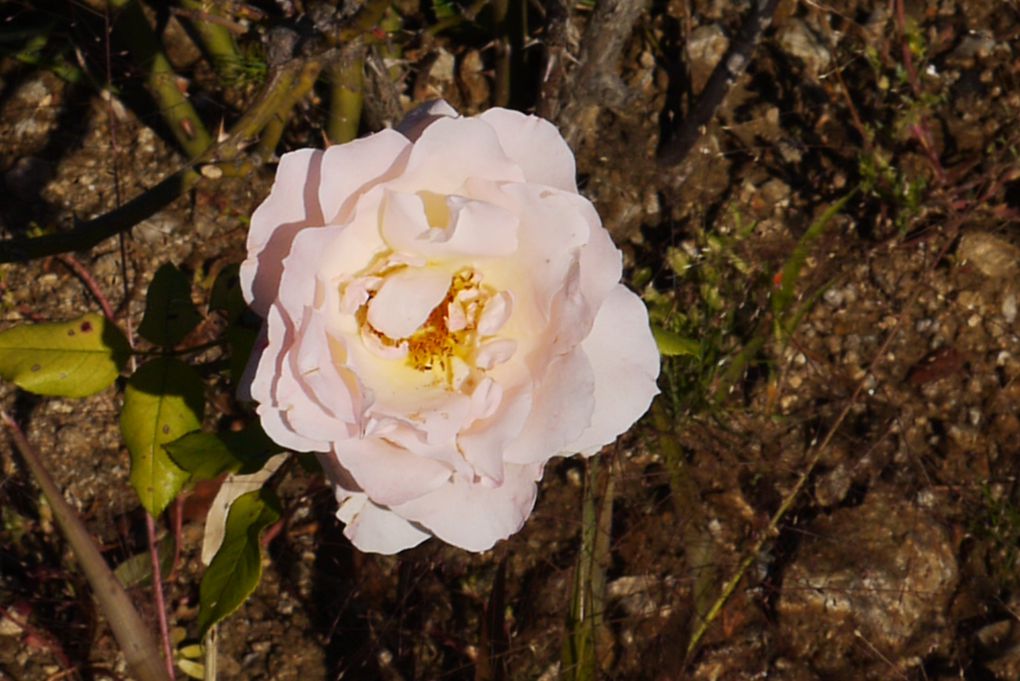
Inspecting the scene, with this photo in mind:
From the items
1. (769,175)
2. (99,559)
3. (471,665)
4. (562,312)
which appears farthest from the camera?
(769,175)

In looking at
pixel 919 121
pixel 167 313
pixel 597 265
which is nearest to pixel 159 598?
pixel 167 313

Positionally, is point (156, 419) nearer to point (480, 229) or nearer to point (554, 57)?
point (480, 229)

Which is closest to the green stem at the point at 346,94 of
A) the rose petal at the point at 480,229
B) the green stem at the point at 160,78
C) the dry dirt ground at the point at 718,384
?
the dry dirt ground at the point at 718,384

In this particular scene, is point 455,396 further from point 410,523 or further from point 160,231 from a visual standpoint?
point 160,231

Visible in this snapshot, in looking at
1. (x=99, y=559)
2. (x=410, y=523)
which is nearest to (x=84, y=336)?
(x=99, y=559)

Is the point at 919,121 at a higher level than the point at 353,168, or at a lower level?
lower

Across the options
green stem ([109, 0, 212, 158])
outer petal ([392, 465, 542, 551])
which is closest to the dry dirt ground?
green stem ([109, 0, 212, 158])
